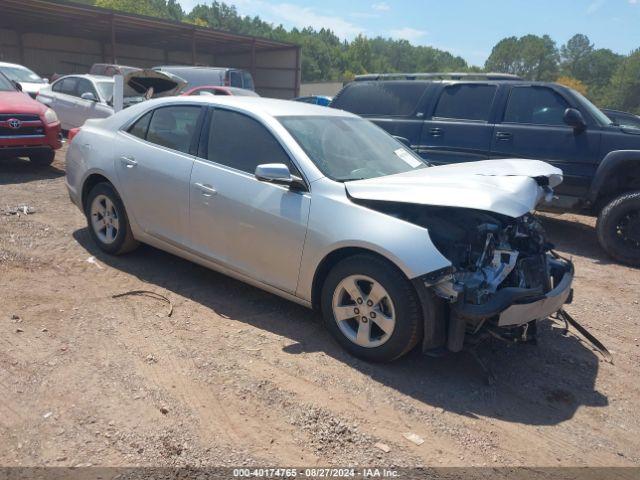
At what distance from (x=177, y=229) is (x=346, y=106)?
4.58 m

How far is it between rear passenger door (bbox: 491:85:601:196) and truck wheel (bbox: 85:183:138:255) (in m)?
4.74

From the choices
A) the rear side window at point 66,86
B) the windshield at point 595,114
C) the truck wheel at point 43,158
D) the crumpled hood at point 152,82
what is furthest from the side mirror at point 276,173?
the rear side window at point 66,86

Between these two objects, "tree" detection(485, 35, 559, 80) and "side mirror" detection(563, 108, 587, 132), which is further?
"tree" detection(485, 35, 559, 80)

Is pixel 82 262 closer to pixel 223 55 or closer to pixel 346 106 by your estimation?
pixel 346 106

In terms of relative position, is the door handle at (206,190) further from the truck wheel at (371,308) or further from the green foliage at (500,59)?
the green foliage at (500,59)

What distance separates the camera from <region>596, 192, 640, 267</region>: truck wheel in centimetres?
608

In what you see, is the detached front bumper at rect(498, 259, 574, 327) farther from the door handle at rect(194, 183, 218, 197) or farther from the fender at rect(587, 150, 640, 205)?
the fender at rect(587, 150, 640, 205)

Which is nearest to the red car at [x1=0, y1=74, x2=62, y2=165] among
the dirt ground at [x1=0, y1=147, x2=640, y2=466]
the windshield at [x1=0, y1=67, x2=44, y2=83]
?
the dirt ground at [x1=0, y1=147, x2=640, y2=466]

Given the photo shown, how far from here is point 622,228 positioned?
622cm

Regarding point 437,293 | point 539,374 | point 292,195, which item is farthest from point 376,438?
point 292,195

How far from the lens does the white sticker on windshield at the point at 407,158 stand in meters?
4.55

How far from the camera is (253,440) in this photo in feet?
9.09

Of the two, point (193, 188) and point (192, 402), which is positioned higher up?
point (193, 188)

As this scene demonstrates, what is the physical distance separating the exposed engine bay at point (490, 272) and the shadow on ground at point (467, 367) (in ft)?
0.98
